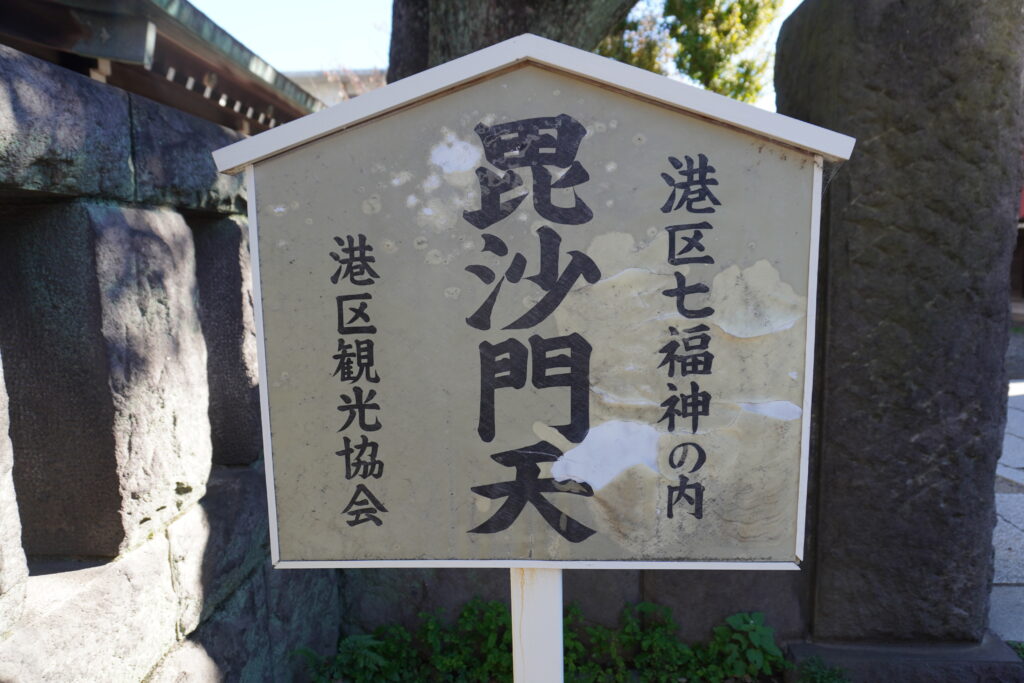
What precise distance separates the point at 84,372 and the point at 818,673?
9.56 ft

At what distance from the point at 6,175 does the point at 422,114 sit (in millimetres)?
1011

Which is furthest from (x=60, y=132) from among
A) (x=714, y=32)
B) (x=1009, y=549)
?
(x=714, y=32)

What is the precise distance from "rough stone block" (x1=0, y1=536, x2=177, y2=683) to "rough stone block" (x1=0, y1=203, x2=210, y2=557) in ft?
0.34

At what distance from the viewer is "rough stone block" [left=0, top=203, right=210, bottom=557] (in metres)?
1.83

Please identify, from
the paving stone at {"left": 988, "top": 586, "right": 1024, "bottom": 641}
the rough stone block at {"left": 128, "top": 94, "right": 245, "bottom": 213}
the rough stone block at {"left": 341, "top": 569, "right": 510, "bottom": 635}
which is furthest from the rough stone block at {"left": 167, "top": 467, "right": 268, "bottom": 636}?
the paving stone at {"left": 988, "top": 586, "right": 1024, "bottom": 641}

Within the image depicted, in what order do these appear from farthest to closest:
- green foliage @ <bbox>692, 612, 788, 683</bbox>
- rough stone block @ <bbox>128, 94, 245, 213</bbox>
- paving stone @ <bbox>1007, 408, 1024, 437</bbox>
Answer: paving stone @ <bbox>1007, 408, 1024, 437</bbox>
green foliage @ <bbox>692, 612, 788, 683</bbox>
rough stone block @ <bbox>128, 94, 245, 213</bbox>

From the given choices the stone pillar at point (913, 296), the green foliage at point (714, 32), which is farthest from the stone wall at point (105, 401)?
the green foliage at point (714, 32)

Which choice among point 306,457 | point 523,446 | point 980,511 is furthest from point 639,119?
point 980,511

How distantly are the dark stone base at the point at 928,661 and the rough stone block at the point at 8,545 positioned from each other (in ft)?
9.13

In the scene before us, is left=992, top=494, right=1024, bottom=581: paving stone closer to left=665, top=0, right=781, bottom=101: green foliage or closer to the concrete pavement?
the concrete pavement

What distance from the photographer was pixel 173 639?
2.07 metres

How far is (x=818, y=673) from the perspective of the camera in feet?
8.57

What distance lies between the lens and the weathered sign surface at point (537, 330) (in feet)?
4.86

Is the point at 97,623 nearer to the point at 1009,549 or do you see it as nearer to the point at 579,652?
the point at 579,652
